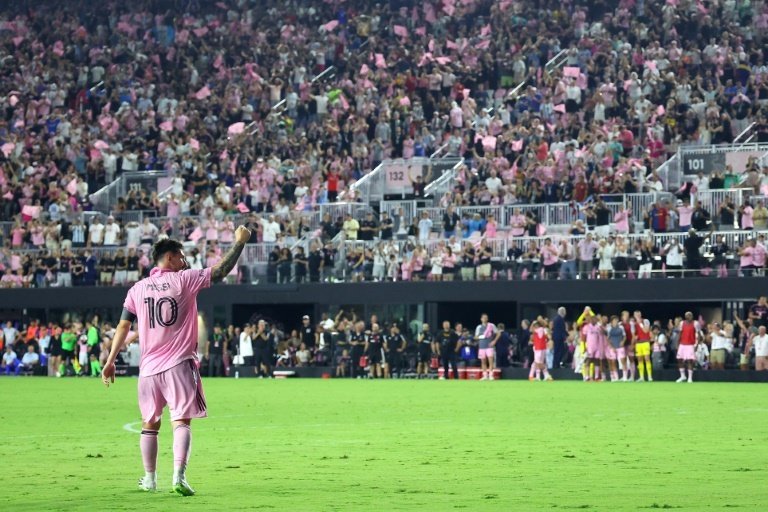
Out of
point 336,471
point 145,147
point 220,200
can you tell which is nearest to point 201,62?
point 145,147

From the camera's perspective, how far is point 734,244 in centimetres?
3966

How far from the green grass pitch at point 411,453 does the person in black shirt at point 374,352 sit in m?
12.6

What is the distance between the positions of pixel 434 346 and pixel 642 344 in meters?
6.99

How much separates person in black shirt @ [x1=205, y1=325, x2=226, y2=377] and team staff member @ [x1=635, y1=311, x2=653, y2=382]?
13.5 m

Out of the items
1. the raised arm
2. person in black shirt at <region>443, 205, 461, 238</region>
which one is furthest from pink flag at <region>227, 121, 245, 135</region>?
the raised arm

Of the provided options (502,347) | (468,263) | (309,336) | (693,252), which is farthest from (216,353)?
(693,252)

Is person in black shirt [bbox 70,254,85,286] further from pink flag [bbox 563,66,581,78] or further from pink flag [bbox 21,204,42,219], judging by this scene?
pink flag [bbox 563,66,581,78]

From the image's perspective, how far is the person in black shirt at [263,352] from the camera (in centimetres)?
4522

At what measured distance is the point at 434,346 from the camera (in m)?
43.2

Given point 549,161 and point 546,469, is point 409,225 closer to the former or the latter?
point 549,161

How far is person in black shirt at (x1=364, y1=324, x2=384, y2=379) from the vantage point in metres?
43.5

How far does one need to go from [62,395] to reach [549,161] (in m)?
17.2

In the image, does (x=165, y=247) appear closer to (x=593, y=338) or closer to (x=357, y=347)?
(x=593, y=338)

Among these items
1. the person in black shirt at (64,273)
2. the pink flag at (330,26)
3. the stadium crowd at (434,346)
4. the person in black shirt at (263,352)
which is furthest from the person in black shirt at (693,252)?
the pink flag at (330,26)
